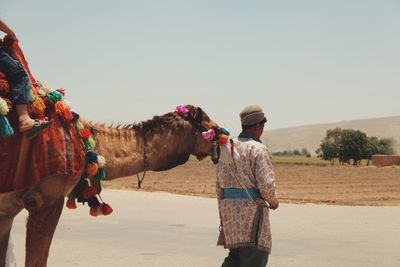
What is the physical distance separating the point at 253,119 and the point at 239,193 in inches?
27.1

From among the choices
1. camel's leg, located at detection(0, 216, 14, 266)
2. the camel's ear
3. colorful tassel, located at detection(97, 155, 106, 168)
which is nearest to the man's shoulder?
the camel's ear

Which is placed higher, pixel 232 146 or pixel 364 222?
pixel 232 146

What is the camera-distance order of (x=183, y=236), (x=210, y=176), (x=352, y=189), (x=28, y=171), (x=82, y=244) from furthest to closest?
(x=210, y=176)
(x=352, y=189)
(x=183, y=236)
(x=82, y=244)
(x=28, y=171)

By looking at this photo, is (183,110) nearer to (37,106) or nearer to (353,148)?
(37,106)

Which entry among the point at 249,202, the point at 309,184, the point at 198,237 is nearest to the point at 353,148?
the point at 309,184

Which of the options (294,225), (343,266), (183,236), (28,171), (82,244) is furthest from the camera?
(294,225)

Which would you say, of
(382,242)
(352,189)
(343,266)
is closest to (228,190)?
(343,266)

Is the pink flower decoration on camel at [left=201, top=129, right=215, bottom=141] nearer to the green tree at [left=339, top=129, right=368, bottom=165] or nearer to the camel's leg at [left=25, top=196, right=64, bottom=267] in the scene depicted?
the camel's leg at [left=25, top=196, right=64, bottom=267]

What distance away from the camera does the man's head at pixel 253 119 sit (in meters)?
6.97

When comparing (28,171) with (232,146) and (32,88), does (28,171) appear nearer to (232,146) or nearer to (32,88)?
(32,88)

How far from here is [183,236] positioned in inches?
545

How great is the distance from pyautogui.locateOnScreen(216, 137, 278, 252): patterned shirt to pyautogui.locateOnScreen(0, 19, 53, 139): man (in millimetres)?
1733

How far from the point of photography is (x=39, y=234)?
6.42 m

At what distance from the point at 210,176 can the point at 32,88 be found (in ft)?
141
